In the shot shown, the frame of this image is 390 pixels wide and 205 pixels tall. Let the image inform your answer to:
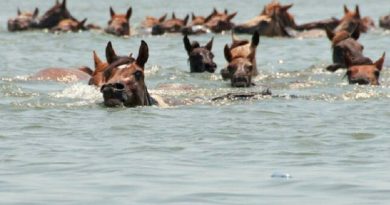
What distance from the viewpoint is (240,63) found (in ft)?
70.1

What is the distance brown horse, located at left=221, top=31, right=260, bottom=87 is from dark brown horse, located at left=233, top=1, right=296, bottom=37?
1558cm

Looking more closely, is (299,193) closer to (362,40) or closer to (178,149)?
(178,149)

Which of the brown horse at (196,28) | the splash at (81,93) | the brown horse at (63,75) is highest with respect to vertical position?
the splash at (81,93)

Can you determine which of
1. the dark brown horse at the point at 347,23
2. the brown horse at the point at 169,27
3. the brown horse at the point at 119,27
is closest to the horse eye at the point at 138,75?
the dark brown horse at the point at 347,23

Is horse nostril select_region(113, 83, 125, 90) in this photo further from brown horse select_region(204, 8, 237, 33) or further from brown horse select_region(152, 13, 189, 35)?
brown horse select_region(204, 8, 237, 33)

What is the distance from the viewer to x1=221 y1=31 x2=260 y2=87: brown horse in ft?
68.7

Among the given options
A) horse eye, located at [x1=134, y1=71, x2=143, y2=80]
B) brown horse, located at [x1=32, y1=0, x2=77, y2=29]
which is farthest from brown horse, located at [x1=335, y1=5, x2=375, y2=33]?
horse eye, located at [x1=134, y1=71, x2=143, y2=80]

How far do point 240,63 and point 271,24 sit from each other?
1803 centimetres

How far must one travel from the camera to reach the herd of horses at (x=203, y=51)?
1614cm

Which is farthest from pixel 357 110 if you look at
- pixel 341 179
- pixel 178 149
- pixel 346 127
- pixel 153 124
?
pixel 341 179

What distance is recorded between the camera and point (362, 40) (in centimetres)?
3653

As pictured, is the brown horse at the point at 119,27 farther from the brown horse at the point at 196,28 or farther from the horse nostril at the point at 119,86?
the horse nostril at the point at 119,86

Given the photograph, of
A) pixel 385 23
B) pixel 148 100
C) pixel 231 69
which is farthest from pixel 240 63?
pixel 385 23

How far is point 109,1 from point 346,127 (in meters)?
56.1
